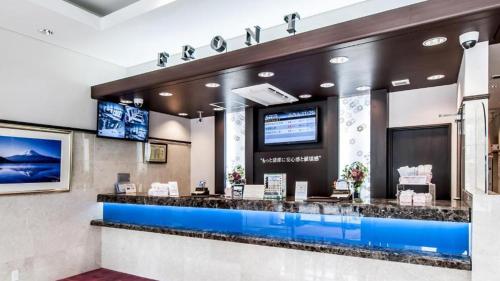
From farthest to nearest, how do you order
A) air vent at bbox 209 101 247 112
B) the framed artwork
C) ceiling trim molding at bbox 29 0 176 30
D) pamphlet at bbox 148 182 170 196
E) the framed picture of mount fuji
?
the framed artwork
air vent at bbox 209 101 247 112
pamphlet at bbox 148 182 170 196
the framed picture of mount fuji
ceiling trim molding at bbox 29 0 176 30

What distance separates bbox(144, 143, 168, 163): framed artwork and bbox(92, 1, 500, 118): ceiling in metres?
0.85

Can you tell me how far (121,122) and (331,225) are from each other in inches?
152

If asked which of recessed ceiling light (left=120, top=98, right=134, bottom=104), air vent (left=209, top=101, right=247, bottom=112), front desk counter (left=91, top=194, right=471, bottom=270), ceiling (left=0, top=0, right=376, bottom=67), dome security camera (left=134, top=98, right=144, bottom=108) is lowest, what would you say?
front desk counter (left=91, top=194, right=471, bottom=270)

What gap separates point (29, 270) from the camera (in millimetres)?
4312

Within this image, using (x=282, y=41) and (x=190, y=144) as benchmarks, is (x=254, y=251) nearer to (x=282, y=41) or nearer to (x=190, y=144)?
(x=282, y=41)

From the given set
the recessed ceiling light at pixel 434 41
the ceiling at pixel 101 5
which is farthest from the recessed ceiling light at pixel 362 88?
the ceiling at pixel 101 5

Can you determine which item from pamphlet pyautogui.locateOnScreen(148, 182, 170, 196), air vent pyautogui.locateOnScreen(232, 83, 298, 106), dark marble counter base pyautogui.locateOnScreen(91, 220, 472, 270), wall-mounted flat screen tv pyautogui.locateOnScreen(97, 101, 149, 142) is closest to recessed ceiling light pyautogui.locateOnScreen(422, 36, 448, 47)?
dark marble counter base pyautogui.locateOnScreen(91, 220, 472, 270)

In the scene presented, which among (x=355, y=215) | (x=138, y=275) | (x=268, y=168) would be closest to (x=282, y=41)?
(x=355, y=215)

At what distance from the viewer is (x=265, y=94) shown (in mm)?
4996

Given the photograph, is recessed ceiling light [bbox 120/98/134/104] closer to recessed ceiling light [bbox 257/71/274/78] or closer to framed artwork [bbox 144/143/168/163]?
framed artwork [bbox 144/143/168/163]

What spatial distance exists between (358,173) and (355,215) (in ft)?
4.76

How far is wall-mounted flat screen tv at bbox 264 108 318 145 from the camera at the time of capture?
228 inches

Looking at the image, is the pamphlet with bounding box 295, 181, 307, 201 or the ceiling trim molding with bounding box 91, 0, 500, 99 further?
the pamphlet with bounding box 295, 181, 307, 201

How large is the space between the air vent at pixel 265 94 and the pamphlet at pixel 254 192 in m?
1.37
